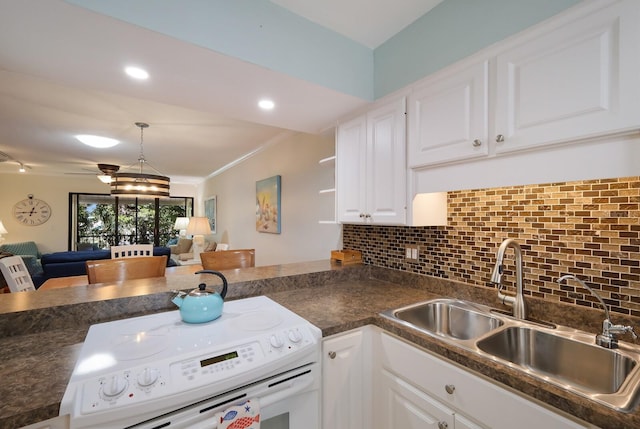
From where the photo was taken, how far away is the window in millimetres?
6758

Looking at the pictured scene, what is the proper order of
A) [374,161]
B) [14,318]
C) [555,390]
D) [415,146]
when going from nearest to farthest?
[555,390] < [14,318] < [415,146] < [374,161]

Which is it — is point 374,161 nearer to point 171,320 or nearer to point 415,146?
point 415,146

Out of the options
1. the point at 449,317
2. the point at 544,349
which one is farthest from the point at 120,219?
the point at 544,349

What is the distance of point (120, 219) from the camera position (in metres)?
7.37

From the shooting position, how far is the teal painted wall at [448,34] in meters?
1.09

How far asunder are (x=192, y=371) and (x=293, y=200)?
2.43 m

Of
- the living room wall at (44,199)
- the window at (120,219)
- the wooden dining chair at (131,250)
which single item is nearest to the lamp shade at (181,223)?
the window at (120,219)

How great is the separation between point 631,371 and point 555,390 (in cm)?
33

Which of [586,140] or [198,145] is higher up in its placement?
[198,145]

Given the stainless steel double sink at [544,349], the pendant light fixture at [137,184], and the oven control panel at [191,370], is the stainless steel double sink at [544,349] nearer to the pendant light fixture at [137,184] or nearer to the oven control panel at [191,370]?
the oven control panel at [191,370]

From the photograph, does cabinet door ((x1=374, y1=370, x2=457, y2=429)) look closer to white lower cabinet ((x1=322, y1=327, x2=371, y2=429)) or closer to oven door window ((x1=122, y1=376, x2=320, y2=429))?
white lower cabinet ((x1=322, y1=327, x2=371, y2=429))

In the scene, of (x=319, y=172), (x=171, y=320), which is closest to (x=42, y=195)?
(x=319, y=172)

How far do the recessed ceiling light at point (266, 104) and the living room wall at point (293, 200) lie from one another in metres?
0.84

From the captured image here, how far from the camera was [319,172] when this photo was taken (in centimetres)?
274
